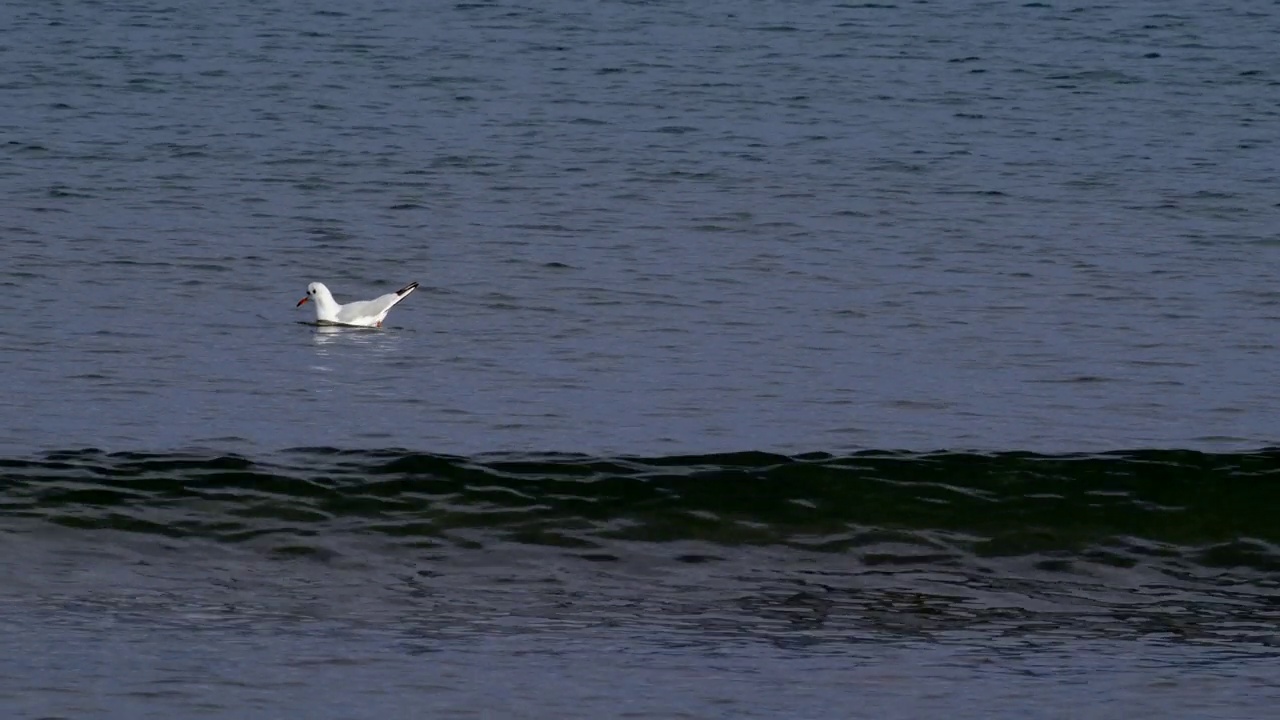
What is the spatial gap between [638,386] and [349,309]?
144 inches

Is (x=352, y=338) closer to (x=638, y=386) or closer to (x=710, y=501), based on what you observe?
(x=638, y=386)

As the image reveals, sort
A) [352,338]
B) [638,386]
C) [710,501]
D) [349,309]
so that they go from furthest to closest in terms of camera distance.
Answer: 1. [349,309]
2. [352,338]
3. [638,386]
4. [710,501]

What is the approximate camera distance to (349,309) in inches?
654

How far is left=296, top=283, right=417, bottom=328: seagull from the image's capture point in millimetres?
16594

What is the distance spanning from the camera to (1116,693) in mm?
7812

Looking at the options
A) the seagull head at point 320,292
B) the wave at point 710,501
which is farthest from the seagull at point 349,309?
the wave at point 710,501

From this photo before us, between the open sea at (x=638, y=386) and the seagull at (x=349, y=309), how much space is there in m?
0.24

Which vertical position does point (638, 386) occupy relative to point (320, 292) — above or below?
below

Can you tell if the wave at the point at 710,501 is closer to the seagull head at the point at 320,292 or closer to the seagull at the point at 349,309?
the seagull at the point at 349,309

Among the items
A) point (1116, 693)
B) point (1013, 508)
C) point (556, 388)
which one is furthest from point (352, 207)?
point (1116, 693)

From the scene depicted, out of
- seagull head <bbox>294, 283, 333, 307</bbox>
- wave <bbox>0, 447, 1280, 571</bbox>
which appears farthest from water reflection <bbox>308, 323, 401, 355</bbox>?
wave <bbox>0, 447, 1280, 571</bbox>

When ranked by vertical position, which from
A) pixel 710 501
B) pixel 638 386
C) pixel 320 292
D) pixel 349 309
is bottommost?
pixel 710 501

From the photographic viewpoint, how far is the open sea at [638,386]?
27.2ft

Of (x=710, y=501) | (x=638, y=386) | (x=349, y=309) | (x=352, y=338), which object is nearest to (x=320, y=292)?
(x=349, y=309)
